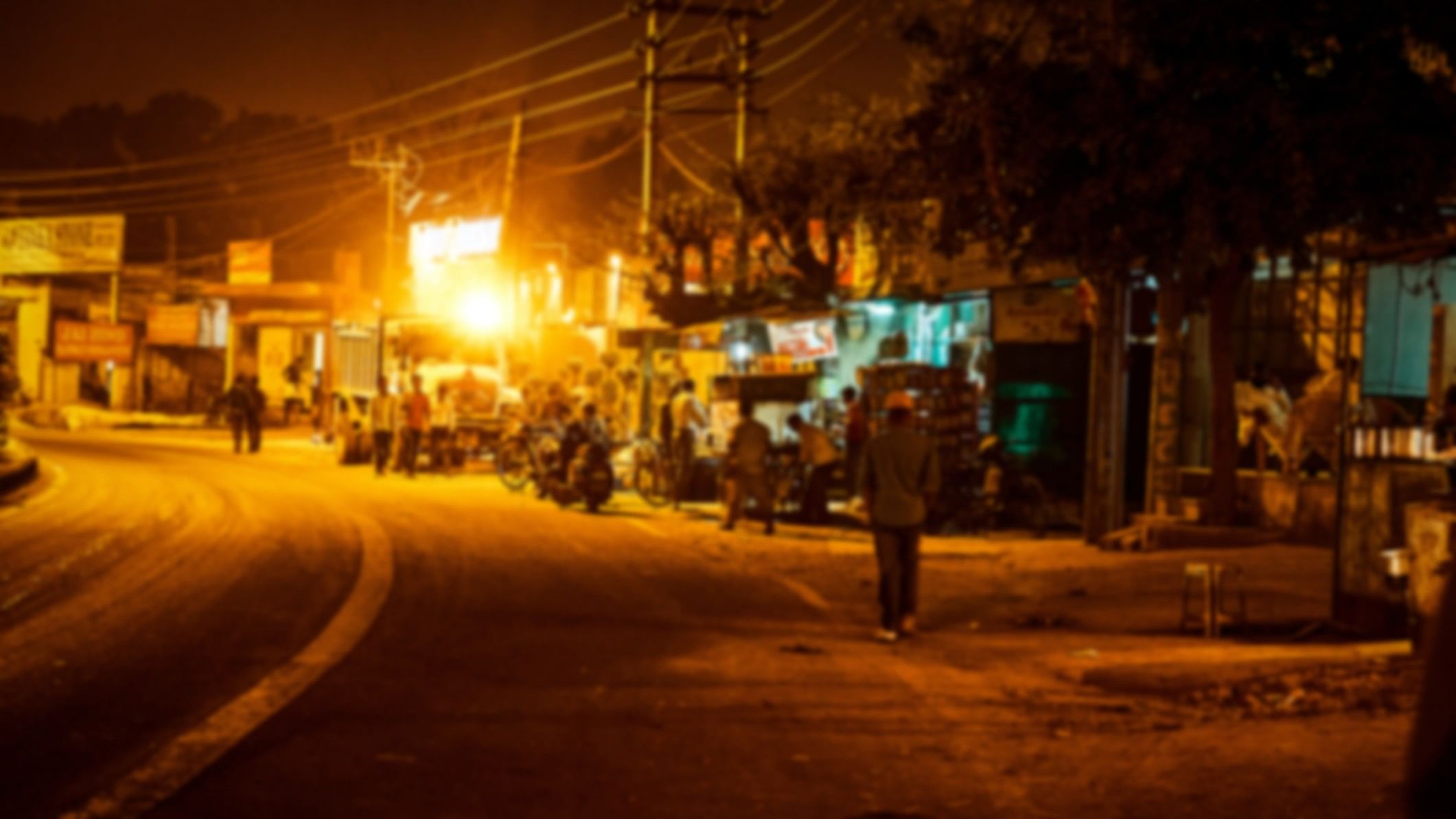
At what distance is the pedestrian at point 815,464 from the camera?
2114cm

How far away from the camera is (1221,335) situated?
17125 millimetres

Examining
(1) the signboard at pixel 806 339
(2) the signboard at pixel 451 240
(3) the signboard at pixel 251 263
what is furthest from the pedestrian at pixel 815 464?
(3) the signboard at pixel 251 263

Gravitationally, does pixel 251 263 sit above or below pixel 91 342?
above

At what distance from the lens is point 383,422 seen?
31.1 metres

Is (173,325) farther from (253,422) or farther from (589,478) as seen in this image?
(589,478)

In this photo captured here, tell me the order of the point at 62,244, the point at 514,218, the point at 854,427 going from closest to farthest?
the point at 854,427 → the point at 514,218 → the point at 62,244

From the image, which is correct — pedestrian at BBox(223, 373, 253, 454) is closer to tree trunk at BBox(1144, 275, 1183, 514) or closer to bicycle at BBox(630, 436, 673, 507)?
bicycle at BBox(630, 436, 673, 507)

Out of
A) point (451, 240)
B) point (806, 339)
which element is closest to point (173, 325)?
point (451, 240)

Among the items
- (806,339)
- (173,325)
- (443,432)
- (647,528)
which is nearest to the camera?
(647,528)

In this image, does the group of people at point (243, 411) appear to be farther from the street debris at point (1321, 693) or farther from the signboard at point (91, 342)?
the street debris at point (1321, 693)

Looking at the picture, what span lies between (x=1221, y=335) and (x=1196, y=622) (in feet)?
20.0

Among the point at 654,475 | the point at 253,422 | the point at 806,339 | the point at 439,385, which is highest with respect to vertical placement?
the point at 806,339

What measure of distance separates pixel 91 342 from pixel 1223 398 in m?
48.1

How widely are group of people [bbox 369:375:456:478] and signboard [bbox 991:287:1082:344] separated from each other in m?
12.5
